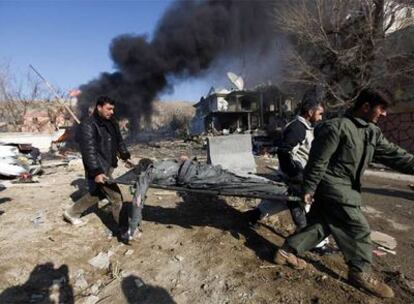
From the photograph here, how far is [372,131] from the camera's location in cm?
306

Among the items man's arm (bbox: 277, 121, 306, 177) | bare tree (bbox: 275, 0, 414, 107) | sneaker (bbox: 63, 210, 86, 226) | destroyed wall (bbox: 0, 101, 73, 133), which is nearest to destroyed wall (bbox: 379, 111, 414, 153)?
bare tree (bbox: 275, 0, 414, 107)

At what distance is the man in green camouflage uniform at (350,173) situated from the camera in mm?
3002

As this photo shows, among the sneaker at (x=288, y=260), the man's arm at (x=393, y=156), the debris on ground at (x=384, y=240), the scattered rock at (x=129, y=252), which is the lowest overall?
the debris on ground at (x=384, y=240)

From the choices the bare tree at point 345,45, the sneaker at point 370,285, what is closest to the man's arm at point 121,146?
the sneaker at point 370,285

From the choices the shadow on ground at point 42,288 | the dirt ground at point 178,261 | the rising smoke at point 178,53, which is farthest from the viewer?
the rising smoke at point 178,53

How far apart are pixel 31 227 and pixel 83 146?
1447 millimetres

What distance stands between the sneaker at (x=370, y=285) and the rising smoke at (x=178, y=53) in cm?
1847

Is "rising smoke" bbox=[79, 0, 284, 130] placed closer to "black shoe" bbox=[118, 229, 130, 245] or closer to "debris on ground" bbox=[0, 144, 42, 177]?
"debris on ground" bbox=[0, 144, 42, 177]

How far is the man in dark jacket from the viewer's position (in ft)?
14.2

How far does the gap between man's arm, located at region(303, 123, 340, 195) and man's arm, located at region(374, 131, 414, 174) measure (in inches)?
18.6

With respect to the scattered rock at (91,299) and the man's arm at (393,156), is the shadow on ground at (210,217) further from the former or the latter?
the scattered rock at (91,299)

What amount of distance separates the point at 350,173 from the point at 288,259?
0.94 meters

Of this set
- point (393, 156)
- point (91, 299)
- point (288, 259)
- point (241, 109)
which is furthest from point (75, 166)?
point (241, 109)

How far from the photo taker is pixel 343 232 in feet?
10.2
